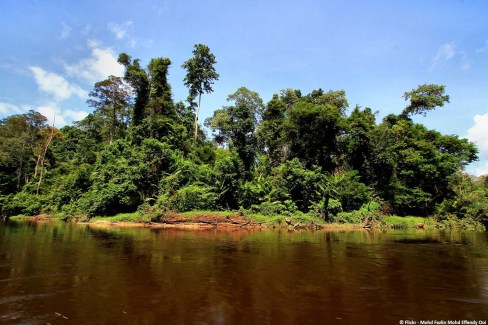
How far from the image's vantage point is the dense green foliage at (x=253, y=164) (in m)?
27.5

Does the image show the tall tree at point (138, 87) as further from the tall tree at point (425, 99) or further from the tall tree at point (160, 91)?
the tall tree at point (425, 99)

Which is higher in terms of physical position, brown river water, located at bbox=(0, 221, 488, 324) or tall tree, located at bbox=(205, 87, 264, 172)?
tall tree, located at bbox=(205, 87, 264, 172)

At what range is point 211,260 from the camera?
10.2 metres

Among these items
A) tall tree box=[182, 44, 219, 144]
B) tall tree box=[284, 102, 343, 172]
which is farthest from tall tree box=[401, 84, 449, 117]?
tall tree box=[182, 44, 219, 144]

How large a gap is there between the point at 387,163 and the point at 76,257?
1147 inches

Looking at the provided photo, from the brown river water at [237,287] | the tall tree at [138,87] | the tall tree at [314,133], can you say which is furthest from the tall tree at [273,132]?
the brown river water at [237,287]

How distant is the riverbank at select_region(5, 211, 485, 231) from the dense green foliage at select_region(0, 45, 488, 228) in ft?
3.98

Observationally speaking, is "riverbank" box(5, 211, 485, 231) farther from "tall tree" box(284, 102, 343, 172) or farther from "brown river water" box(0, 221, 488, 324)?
"brown river water" box(0, 221, 488, 324)

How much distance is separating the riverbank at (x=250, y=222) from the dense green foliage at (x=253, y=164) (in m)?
1.21

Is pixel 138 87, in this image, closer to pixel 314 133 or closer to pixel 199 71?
pixel 199 71

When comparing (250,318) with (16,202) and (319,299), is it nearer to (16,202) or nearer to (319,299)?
(319,299)

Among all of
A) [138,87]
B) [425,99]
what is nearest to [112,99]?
[138,87]

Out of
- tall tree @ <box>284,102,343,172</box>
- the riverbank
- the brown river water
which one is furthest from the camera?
tall tree @ <box>284,102,343,172</box>

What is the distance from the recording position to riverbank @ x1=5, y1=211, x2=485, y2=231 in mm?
24094
